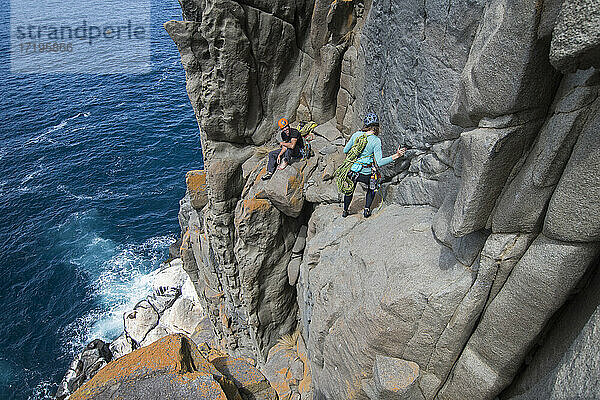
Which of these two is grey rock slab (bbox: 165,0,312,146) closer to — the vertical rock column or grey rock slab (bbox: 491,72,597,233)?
the vertical rock column

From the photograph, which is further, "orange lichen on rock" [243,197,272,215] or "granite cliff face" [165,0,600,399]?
"orange lichen on rock" [243,197,272,215]

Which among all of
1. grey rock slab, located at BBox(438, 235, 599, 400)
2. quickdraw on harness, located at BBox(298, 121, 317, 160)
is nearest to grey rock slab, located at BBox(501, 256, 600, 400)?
grey rock slab, located at BBox(438, 235, 599, 400)

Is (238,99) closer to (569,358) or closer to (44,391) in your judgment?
(569,358)

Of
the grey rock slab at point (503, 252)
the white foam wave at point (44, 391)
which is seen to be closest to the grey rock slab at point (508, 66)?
the grey rock slab at point (503, 252)

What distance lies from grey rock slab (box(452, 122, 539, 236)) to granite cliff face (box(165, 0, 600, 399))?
0.03m

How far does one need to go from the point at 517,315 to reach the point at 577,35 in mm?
4296

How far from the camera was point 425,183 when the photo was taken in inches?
364

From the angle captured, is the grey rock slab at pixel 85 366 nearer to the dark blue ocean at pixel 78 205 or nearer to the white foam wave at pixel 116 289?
the dark blue ocean at pixel 78 205

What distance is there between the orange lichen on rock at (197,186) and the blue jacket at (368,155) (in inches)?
405

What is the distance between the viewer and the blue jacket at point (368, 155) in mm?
9458

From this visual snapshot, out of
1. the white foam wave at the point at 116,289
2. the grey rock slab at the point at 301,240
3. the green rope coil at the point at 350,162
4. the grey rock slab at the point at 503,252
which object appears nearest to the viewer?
the grey rock slab at the point at 503,252

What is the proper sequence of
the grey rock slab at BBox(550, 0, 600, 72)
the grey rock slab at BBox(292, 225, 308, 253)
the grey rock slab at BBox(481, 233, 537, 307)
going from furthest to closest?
1. the grey rock slab at BBox(292, 225, 308, 253)
2. the grey rock slab at BBox(481, 233, 537, 307)
3. the grey rock slab at BBox(550, 0, 600, 72)

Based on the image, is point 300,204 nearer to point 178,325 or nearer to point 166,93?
point 178,325

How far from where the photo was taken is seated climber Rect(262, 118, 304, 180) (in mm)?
14237
